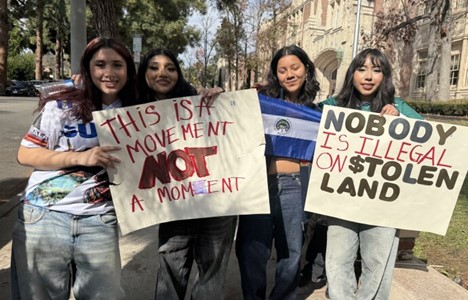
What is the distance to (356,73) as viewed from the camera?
8.36 feet

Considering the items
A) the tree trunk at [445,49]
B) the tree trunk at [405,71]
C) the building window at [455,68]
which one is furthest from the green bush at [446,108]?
the tree trunk at [405,71]

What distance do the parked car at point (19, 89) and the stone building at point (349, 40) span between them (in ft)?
67.3

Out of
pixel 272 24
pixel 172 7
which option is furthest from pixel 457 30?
pixel 172 7

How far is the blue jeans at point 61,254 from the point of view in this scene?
74.7 inches

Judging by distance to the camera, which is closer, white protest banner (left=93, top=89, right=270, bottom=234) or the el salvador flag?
white protest banner (left=93, top=89, right=270, bottom=234)

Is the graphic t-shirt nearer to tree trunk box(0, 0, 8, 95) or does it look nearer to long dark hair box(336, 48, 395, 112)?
long dark hair box(336, 48, 395, 112)

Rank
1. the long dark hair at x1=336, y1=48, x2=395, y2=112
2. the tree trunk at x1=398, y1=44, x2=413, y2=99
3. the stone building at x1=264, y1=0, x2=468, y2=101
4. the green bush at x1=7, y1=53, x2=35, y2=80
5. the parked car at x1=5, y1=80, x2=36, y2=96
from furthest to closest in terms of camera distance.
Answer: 1. the green bush at x1=7, y1=53, x2=35, y2=80
2. the parked car at x1=5, y1=80, x2=36, y2=96
3. the tree trunk at x1=398, y1=44, x2=413, y2=99
4. the stone building at x1=264, y1=0, x2=468, y2=101
5. the long dark hair at x1=336, y1=48, x2=395, y2=112

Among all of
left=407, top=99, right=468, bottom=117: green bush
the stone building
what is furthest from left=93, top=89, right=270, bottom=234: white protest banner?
left=407, top=99, right=468, bottom=117: green bush

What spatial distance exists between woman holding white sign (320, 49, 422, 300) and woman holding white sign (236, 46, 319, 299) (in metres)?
0.26

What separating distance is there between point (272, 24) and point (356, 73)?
25.6m

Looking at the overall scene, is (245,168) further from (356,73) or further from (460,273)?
(460,273)

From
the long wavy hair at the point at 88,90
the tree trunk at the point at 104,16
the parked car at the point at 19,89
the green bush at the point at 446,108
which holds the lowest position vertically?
the parked car at the point at 19,89

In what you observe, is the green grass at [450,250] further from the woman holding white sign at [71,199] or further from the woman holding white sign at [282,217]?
the woman holding white sign at [71,199]

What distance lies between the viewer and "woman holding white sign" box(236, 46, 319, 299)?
2609mm
